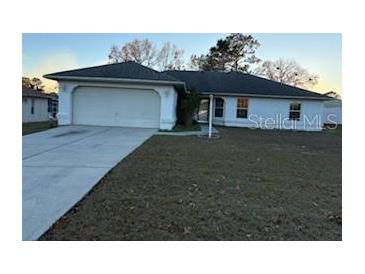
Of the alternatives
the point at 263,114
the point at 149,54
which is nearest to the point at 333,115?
the point at 263,114

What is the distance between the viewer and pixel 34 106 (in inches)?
1130

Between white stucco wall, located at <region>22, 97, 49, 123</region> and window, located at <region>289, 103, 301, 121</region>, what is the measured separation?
18.6 m

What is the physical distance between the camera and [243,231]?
4.21 meters

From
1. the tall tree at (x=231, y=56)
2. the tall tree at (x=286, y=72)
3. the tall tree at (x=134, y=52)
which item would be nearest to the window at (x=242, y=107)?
the tall tree at (x=231, y=56)

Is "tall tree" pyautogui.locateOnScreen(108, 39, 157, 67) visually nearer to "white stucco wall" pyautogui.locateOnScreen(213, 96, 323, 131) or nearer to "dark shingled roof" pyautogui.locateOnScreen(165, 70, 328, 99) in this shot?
"dark shingled roof" pyautogui.locateOnScreen(165, 70, 328, 99)

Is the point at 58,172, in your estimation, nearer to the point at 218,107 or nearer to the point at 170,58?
the point at 218,107

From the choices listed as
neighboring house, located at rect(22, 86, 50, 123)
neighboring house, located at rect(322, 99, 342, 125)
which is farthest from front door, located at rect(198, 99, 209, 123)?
neighboring house, located at rect(322, 99, 342, 125)

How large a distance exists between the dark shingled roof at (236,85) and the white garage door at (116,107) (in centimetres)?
559

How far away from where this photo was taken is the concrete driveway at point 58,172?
14.8ft

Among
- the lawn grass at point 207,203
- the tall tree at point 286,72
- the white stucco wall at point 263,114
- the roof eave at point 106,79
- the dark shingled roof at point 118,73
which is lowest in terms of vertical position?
the lawn grass at point 207,203

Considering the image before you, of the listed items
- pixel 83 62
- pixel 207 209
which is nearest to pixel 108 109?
pixel 83 62

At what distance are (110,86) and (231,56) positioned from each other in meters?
26.1

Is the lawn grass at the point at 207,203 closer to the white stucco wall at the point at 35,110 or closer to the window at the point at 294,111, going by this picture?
the window at the point at 294,111
